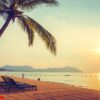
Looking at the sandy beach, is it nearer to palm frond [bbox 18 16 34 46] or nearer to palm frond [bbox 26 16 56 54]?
palm frond [bbox 18 16 34 46]

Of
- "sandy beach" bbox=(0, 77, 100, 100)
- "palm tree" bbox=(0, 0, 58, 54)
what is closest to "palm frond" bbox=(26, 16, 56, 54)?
"palm tree" bbox=(0, 0, 58, 54)

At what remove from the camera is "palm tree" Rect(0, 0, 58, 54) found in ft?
40.5

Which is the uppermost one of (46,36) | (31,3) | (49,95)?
(31,3)

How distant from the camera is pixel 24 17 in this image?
13.3m

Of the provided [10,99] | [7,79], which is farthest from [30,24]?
[7,79]

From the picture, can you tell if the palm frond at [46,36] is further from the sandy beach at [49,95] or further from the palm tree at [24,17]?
the sandy beach at [49,95]

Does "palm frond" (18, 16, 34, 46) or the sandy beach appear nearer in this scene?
"palm frond" (18, 16, 34, 46)

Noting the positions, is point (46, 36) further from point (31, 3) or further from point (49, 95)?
point (49, 95)

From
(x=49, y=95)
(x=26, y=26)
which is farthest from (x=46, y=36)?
(x=49, y=95)

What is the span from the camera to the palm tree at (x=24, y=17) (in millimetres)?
12359

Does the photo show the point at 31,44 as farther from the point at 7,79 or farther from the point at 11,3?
the point at 7,79

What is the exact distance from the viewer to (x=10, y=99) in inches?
A: 663

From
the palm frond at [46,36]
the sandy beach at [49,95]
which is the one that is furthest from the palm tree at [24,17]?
the sandy beach at [49,95]

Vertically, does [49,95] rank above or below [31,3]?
below
